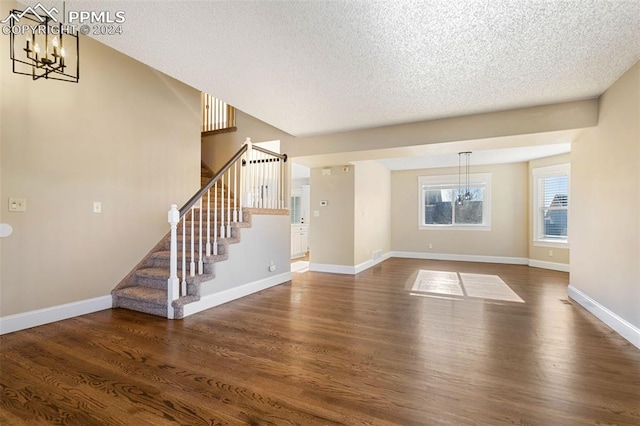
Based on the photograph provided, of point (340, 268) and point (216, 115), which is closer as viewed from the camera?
point (340, 268)

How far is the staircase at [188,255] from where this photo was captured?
3.30 metres

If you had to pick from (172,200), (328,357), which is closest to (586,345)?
(328,357)

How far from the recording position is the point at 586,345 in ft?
8.53

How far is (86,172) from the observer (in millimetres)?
3365

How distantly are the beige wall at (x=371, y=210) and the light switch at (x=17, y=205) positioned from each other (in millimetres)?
4751

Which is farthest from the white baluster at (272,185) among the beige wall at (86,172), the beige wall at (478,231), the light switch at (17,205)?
the beige wall at (478,231)

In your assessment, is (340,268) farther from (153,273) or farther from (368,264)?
(153,273)

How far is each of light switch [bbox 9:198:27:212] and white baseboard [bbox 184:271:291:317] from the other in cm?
181

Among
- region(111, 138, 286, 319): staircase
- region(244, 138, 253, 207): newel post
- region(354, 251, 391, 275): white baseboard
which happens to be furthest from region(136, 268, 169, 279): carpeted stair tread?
region(354, 251, 391, 275): white baseboard

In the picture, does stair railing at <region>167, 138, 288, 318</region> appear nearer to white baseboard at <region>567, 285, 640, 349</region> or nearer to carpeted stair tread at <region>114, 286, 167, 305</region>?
carpeted stair tread at <region>114, 286, 167, 305</region>

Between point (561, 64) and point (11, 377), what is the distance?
197 inches

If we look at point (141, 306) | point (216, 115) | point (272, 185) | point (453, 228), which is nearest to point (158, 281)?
point (141, 306)

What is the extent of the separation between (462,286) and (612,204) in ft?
7.49

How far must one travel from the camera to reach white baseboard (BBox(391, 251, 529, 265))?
7352 mm
